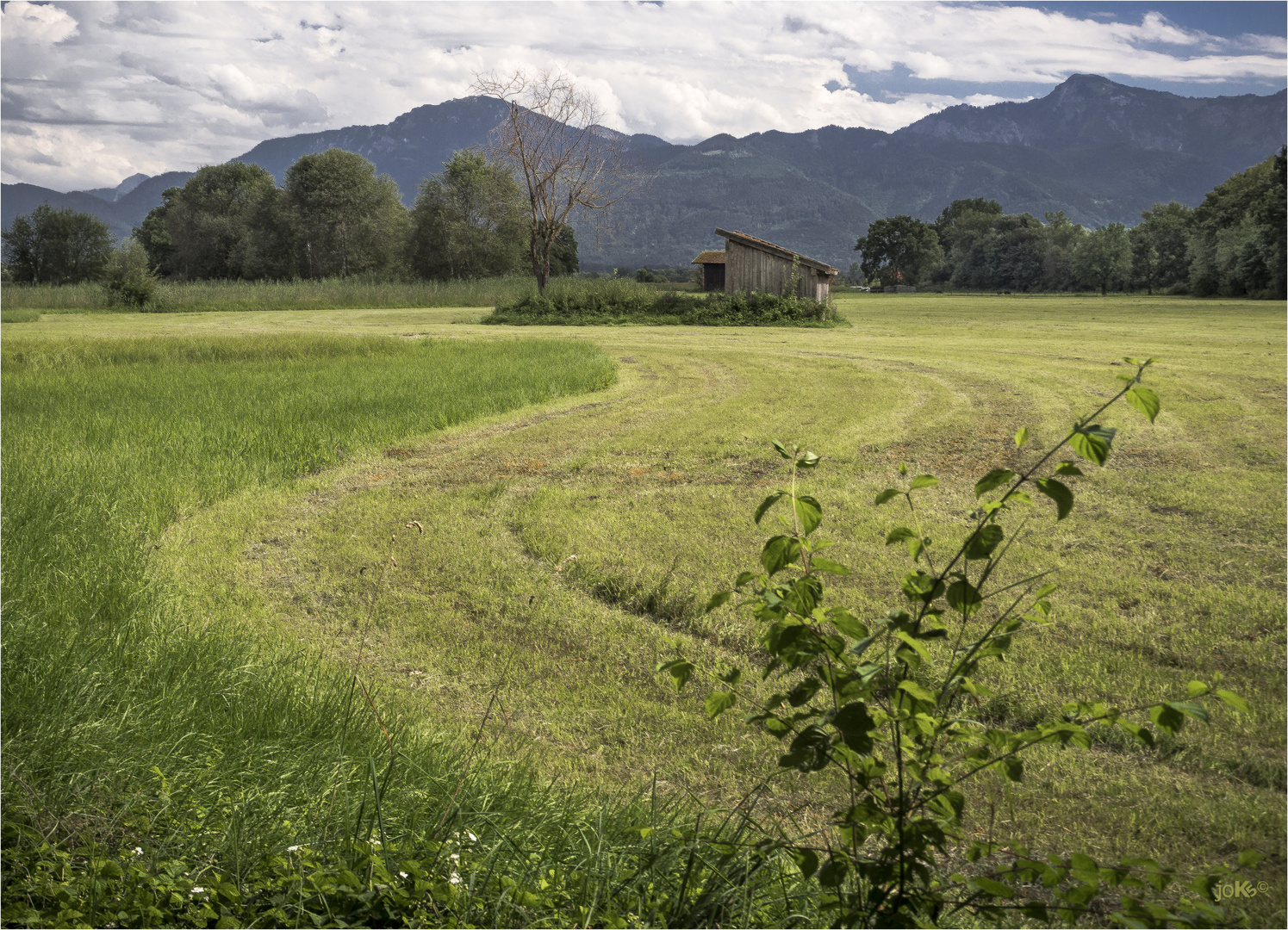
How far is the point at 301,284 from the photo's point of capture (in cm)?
4909

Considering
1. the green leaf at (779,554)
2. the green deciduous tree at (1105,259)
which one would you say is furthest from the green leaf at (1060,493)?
the green deciduous tree at (1105,259)

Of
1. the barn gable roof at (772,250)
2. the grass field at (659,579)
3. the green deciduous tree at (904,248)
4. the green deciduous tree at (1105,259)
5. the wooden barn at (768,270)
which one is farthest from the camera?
the green deciduous tree at (904,248)

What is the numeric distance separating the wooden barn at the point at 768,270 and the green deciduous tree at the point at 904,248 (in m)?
76.7

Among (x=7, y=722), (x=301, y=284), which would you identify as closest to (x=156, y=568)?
(x=7, y=722)

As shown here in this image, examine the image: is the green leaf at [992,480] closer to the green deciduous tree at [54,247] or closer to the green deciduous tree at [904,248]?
the green deciduous tree at [54,247]

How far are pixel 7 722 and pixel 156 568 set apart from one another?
3.27 m

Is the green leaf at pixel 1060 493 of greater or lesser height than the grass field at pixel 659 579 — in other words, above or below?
above

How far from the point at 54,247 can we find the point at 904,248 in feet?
297

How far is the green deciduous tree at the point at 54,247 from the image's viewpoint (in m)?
68.8

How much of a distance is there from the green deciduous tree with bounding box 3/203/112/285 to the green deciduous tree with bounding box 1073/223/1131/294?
82270 millimetres

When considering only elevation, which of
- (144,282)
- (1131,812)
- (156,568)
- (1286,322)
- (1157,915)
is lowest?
(1131,812)

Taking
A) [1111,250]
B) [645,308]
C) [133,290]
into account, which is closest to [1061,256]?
[1111,250]

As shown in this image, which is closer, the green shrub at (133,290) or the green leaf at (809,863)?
the green leaf at (809,863)

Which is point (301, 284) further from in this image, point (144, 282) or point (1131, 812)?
point (1131, 812)
